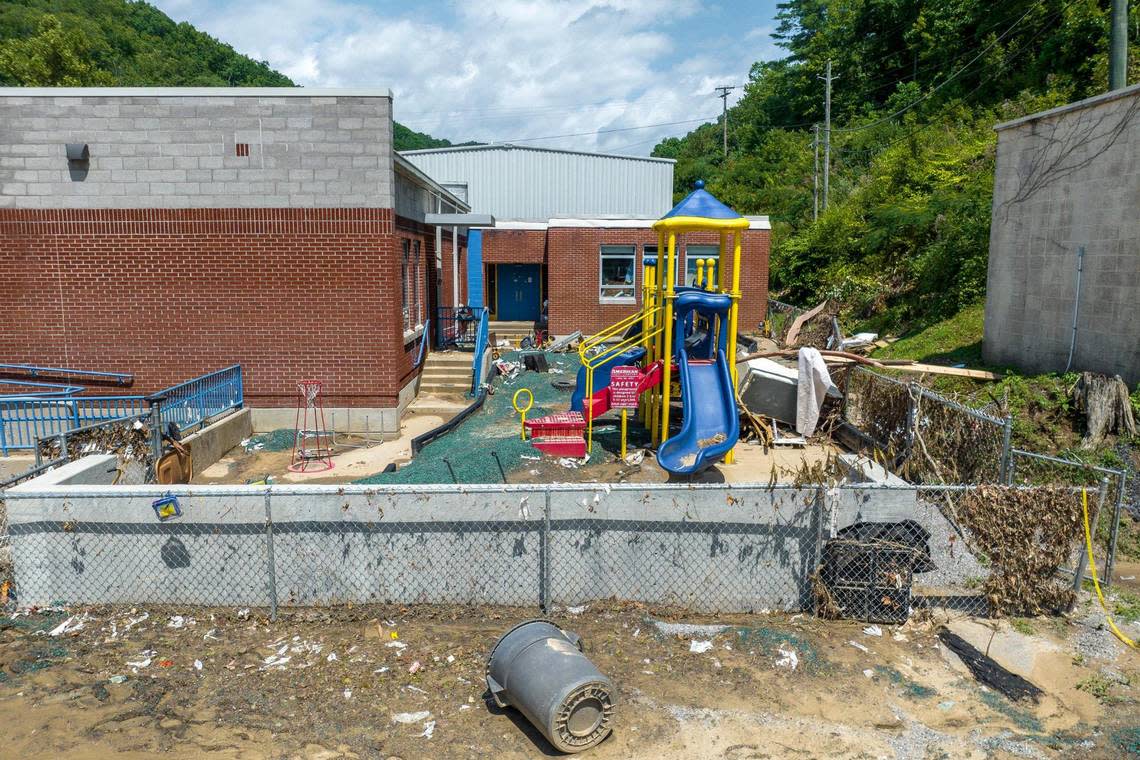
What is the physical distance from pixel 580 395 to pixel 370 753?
9.19 meters

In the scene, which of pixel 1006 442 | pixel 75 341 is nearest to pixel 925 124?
pixel 1006 442

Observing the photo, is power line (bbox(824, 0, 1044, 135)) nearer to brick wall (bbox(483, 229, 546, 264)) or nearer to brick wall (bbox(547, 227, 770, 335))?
brick wall (bbox(547, 227, 770, 335))

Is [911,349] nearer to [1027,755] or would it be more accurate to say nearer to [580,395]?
[580,395]

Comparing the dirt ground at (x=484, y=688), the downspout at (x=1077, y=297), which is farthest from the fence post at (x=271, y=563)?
the downspout at (x=1077, y=297)

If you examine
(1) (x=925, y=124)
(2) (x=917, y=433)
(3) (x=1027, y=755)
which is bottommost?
(3) (x=1027, y=755)

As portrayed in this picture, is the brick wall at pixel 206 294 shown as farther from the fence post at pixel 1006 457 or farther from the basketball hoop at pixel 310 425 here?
the fence post at pixel 1006 457

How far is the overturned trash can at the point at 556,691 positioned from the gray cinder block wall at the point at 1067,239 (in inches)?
416

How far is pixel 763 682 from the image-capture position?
5844mm

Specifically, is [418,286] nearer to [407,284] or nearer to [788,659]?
[407,284]

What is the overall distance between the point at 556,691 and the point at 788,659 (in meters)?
2.17

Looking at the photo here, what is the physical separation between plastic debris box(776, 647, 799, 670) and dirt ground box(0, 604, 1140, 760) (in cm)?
2

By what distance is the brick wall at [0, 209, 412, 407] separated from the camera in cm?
1363

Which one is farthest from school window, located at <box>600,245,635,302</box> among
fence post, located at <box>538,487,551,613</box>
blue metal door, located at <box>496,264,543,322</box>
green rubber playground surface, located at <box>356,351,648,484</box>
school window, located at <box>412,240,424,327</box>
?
fence post, located at <box>538,487,551,613</box>

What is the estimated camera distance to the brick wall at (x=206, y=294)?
13633mm
